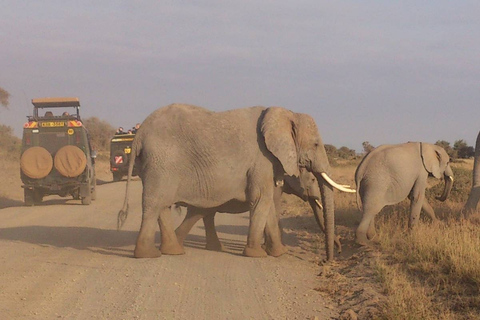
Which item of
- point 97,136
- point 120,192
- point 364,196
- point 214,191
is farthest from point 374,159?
point 97,136

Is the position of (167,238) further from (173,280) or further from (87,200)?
(87,200)

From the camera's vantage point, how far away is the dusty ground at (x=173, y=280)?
6.46 m

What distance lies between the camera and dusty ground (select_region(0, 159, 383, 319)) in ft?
21.2

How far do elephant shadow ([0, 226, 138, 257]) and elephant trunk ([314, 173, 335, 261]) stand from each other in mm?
3194

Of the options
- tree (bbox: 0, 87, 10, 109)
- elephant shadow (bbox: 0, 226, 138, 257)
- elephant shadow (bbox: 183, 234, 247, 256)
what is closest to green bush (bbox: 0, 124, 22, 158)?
tree (bbox: 0, 87, 10, 109)

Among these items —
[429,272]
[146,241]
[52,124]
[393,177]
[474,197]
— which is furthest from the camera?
[52,124]

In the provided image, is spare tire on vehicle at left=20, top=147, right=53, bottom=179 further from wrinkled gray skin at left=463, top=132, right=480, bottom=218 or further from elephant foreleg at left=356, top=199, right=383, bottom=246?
wrinkled gray skin at left=463, top=132, right=480, bottom=218

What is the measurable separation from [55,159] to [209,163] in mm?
Answer: 9185

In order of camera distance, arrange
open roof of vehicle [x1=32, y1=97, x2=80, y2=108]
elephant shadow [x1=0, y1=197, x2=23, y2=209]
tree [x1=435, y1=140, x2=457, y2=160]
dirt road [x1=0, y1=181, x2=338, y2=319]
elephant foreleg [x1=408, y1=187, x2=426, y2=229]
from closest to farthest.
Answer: dirt road [x1=0, y1=181, x2=338, y2=319], elephant foreleg [x1=408, y1=187, x2=426, y2=229], elephant shadow [x1=0, y1=197, x2=23, y2=209], open roof of vehicle [x1=32, y1=97, x2=80, y2=108], tree [x1=435, y1=140, x2=457, y2=160]

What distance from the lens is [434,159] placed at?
11.6 m

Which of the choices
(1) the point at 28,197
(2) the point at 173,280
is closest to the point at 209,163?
(2) the point at 173,280

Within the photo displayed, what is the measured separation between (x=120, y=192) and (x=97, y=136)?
56.9m

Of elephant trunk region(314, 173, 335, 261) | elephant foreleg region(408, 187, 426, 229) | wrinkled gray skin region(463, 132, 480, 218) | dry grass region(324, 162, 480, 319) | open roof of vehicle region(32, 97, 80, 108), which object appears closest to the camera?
dry grass region(324, 162, 480, 319)

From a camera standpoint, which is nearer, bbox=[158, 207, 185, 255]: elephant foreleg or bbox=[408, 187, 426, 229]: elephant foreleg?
bbox=[158, 207, 185, 255]: elephant foreleg
